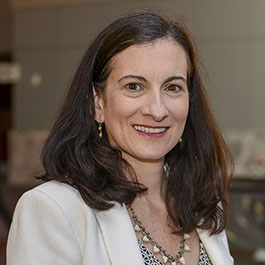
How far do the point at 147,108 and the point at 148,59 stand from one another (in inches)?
6.0

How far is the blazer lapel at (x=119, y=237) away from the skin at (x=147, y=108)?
0.15 meters

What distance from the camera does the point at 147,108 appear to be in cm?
204

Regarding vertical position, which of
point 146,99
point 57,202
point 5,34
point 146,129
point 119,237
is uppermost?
point 146,99

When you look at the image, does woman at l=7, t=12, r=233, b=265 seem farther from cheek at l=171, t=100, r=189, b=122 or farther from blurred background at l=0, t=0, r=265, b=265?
blurred background at l=0, t=0, r=265, b=265

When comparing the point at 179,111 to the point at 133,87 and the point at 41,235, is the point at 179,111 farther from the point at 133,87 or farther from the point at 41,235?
the point at 41,235

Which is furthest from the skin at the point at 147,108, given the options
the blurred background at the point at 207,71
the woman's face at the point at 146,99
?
the blurred background at the point at 207,71

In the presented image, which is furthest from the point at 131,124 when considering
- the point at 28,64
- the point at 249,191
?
the point at 28,64

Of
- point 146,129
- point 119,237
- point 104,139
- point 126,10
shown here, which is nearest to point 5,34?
point 126,10

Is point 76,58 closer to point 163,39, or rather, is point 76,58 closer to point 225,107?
point 225,107

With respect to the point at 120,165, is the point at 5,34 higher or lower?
lower

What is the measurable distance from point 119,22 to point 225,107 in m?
5.21

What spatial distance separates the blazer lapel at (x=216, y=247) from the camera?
2.21 metres

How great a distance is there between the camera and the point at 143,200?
2.25 metres

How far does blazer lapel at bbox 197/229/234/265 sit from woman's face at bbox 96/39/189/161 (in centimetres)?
36
